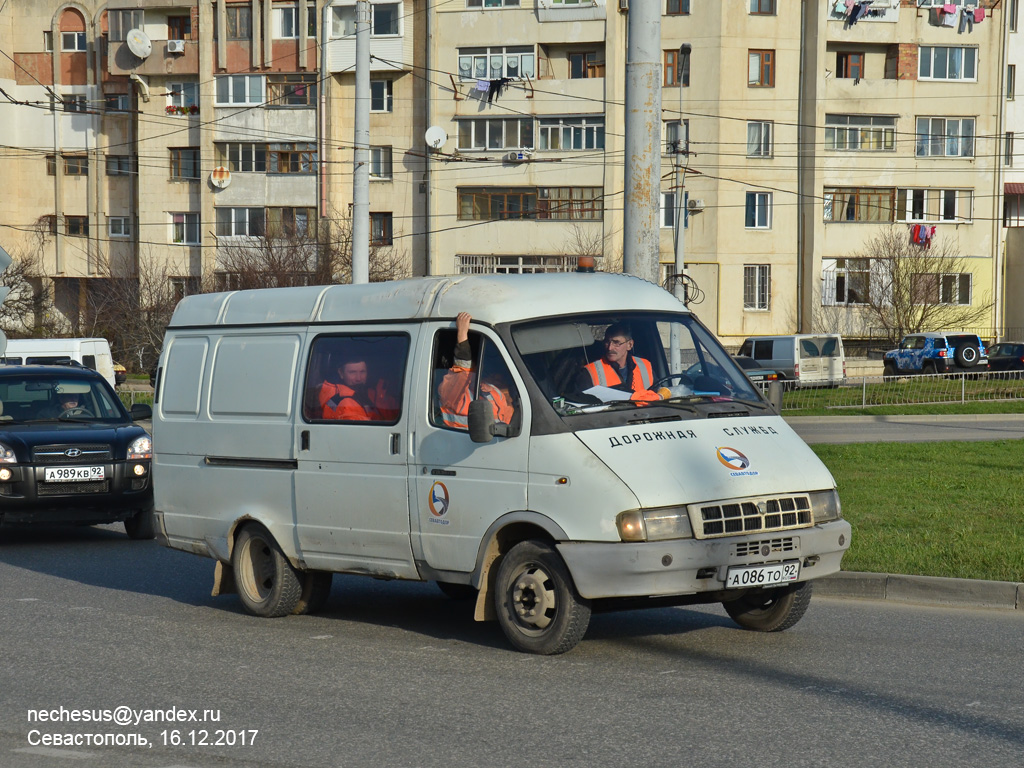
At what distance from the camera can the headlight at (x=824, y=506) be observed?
7.64m

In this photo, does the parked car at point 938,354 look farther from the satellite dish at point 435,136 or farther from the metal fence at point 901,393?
the satellite dish at point 435,136

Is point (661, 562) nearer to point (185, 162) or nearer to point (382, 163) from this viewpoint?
point (382, 163)

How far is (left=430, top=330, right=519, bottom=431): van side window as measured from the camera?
784 cm

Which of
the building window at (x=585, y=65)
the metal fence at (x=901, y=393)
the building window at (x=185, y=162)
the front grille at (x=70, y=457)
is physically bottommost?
the metal fence at (x=901, y=393)

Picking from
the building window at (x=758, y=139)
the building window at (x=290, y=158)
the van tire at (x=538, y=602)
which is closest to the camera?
the van tire at (x=538, y=602)

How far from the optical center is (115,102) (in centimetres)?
6531

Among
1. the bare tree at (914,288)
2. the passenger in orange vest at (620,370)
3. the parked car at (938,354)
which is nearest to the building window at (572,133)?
the bare tree at (914,288)

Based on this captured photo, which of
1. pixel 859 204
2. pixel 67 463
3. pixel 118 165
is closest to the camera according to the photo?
pixel 67 463

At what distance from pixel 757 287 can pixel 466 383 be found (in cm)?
5290

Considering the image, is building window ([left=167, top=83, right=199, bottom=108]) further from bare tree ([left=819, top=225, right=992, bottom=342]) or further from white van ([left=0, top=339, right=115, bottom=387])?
white van ([left=0, top=339, right=115, bottom=387])

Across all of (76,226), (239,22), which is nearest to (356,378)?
(239,22)

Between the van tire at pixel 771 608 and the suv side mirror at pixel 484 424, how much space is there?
5.93 ft

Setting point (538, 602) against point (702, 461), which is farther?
point (538, 602)

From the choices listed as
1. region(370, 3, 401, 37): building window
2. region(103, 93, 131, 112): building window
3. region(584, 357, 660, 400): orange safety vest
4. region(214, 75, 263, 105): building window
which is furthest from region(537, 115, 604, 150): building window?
region(584, 357, 660, 400): orange safety vest
